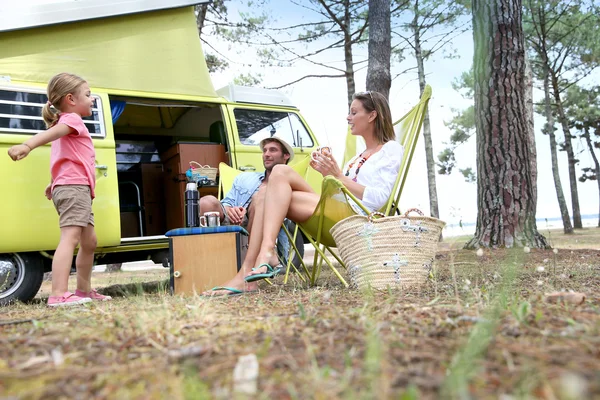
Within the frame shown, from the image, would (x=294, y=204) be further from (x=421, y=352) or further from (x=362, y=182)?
(x=421, y=352)

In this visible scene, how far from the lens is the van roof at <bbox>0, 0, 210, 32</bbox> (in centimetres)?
366

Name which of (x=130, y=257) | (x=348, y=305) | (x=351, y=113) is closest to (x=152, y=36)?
(x=130, y=257)

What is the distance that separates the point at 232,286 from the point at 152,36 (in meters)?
2.49

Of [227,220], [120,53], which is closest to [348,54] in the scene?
[120,53]

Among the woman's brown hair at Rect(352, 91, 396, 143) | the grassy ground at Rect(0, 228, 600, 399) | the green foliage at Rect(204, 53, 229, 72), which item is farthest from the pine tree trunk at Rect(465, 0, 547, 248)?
the green foliage at Rect(204, 53, 229, 72)

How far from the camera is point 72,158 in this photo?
9.89 ft

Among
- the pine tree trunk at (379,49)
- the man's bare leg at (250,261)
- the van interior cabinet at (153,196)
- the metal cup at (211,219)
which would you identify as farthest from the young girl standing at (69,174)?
the pine tree trunk at (379,49)

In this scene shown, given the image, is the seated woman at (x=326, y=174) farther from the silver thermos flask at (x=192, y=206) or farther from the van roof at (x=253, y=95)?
the van roof at (x=253, y=95)

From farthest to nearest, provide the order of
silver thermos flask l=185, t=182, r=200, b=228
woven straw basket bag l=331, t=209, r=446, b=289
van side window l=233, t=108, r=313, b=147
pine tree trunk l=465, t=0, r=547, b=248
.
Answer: pine tree trunk l=465, t=0, r=547, b=248, van side window l=233, t=108, r=313, b=147, silver thermos flask l=185, t=182, r=200, b=228, woven straw basket bag l=331, t=209, r=446, b=289

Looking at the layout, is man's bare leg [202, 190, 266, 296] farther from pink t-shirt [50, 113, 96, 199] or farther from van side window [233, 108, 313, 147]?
van side window [233, 108, 313, 147]

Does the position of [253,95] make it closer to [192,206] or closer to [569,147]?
[192,206]

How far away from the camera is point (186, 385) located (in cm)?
97

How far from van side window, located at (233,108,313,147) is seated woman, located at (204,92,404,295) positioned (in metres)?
1.79

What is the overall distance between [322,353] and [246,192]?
2.66 meters
